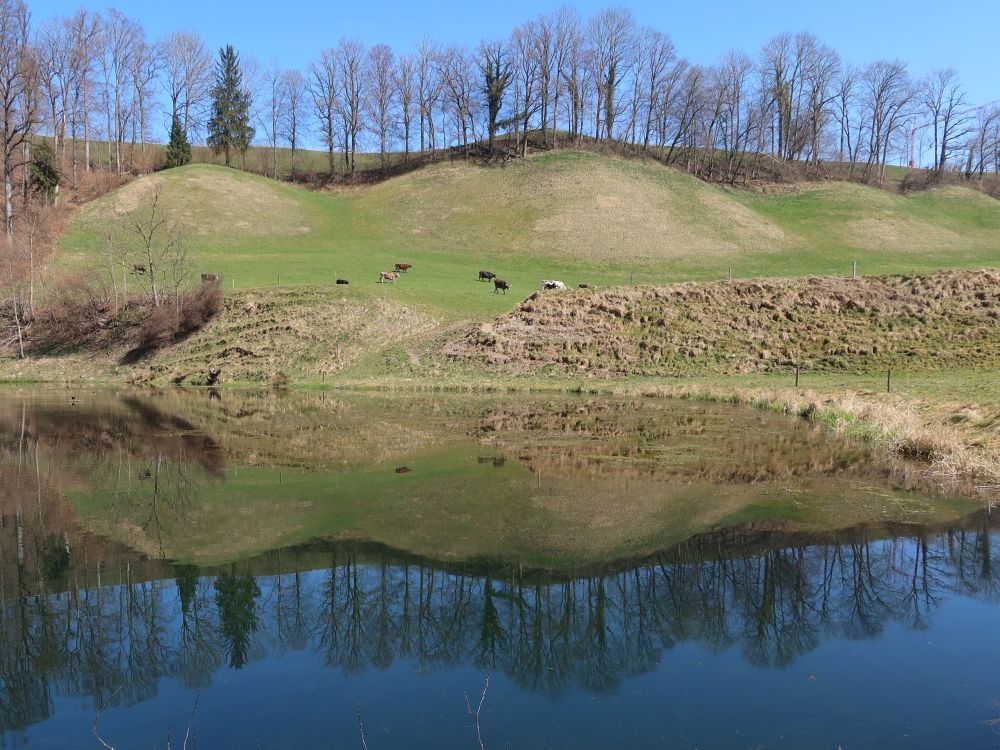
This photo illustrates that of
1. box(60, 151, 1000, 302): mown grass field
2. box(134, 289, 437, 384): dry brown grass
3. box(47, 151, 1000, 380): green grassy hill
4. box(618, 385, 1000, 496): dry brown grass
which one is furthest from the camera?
box(60, 151, 1000, 302): mown grass field

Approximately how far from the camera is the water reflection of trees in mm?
7852

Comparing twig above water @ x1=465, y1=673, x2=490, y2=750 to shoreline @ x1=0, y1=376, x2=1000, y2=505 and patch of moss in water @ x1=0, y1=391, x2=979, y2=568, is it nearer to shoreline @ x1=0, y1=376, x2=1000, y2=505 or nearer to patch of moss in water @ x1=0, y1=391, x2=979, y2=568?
patch of moss in water @ x1=0, y1=391, x2=979, y2=568

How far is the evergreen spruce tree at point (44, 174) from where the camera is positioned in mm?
64688

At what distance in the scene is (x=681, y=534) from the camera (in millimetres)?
12172

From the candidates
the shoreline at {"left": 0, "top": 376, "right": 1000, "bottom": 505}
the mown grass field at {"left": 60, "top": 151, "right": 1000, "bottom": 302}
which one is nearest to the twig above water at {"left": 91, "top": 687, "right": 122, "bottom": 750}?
the shoreline at {"left": 0, "top": 376, "right": 1000, "bottom": 505}

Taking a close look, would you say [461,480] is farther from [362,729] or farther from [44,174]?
[44,174]

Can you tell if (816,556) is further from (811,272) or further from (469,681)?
(811,272)

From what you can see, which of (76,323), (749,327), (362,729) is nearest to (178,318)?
(76,323)

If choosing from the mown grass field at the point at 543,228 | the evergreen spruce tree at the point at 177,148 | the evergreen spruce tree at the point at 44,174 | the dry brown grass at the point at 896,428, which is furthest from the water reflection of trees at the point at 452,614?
the evergreen spruce tree at the point at 177,148

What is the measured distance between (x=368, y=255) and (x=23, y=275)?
84.7 ft

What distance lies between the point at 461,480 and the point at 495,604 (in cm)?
653

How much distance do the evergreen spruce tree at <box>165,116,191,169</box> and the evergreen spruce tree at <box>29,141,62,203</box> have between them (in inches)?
753

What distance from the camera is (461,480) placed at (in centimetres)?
1577

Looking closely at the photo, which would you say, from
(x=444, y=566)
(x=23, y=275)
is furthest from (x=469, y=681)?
(x=23, y=275)
